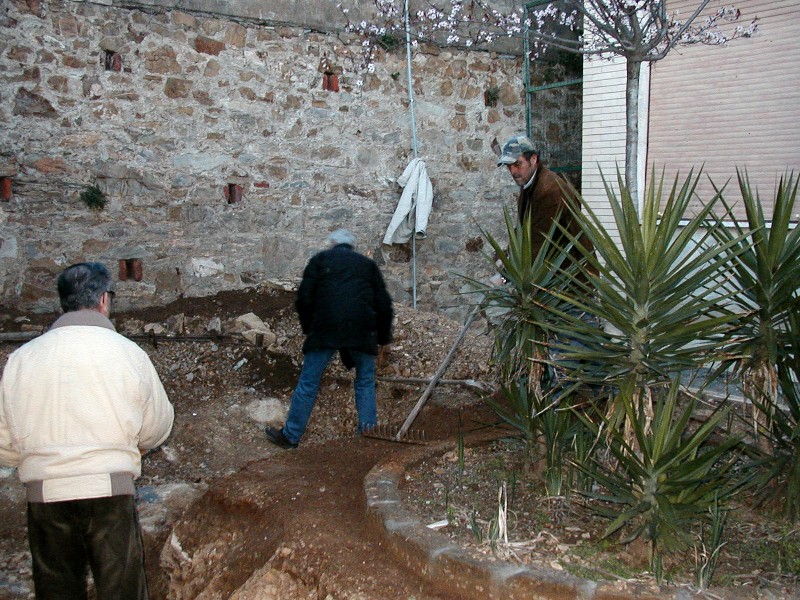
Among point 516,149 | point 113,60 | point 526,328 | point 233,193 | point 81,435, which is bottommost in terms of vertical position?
point 81,435

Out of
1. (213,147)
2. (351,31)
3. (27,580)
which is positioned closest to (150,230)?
(213,147)

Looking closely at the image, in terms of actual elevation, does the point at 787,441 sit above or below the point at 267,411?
above

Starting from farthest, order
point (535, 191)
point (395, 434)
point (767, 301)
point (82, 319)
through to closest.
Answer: point (395, 434) → point (535, 191) → point (767, 301) → point (82, 319)

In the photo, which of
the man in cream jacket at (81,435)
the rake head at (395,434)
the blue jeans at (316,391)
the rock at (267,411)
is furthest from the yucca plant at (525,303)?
the rock at (267,411)

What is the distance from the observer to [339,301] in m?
6.13

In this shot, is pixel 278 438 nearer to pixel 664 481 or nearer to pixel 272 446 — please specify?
pixel 272 446

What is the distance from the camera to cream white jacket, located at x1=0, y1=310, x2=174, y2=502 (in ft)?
10.4

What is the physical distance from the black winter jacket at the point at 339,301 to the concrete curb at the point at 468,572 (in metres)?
2.16

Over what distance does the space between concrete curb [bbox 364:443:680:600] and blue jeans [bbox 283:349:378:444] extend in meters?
2.19

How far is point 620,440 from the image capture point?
11.4ft

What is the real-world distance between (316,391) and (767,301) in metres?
3.36

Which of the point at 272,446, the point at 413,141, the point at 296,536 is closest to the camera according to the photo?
the point at 296,536

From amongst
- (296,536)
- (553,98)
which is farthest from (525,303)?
(553,98)

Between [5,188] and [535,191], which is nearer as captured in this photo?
[535,191]
